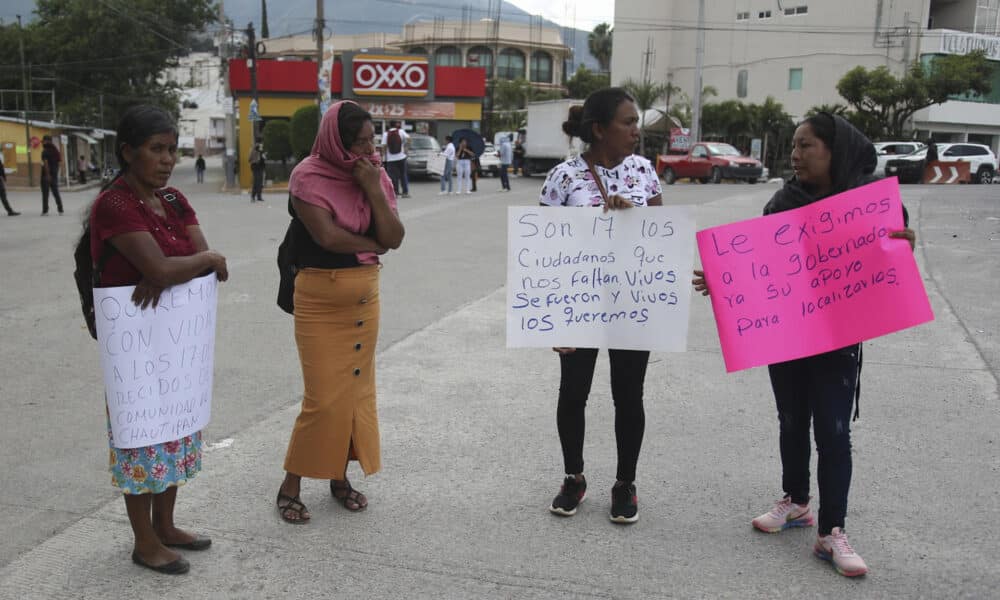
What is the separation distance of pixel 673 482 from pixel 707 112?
4532 cm

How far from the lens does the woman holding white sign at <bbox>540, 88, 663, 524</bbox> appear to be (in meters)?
3.66

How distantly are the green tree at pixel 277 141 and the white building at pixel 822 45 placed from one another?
3074 cm

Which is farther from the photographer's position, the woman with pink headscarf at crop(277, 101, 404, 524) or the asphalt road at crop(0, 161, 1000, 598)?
the woman with pink headscarf at crop(277, 101, 404, 524)

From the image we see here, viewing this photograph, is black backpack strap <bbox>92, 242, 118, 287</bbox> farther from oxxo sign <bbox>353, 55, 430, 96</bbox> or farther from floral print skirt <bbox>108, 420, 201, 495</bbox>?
oxxo sign <bbox>353, 55, 430, 96</bbox>

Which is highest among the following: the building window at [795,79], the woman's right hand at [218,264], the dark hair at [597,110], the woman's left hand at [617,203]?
the building window at [795,79]

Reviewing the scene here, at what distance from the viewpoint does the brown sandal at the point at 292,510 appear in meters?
3.79

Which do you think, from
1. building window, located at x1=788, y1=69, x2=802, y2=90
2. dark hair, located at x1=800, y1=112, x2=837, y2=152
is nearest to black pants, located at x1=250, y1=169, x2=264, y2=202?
dark hair, located at x1=800, y1=112, x2=837, y2=152

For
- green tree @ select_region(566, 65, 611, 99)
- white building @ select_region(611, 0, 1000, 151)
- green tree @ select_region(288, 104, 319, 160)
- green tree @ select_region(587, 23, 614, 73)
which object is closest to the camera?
green tree @ select_region(288, 104, 319, 160)

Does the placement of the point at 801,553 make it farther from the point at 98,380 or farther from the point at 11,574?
the point at 98,380

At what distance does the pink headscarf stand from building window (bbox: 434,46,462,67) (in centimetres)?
9075

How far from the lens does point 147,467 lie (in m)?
3.24

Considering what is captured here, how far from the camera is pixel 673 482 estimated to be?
169 inches

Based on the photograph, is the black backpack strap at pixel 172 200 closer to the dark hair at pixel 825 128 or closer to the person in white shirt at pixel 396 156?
A: the dark hair at pixel 825 128

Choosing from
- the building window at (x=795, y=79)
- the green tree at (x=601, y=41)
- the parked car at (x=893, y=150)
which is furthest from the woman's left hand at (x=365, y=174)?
the green tree at (x=601, y=41)
